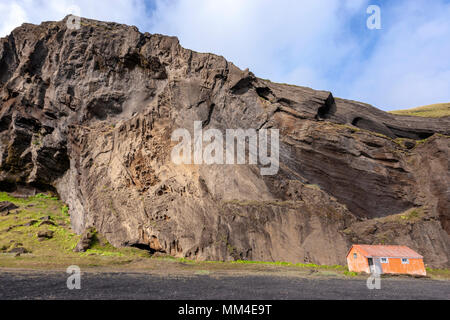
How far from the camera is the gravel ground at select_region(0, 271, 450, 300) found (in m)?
13.2

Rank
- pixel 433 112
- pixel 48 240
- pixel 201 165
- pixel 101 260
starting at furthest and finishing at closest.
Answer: pixel 433 112 < pixel 201 165 < pixel 48 240 < pixel 101 260

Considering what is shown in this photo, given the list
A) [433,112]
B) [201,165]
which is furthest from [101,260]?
[433,112]

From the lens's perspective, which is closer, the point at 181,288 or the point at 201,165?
the point at 181,288

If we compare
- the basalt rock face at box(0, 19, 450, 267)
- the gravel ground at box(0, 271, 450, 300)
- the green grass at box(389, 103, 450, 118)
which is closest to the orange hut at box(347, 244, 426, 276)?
the basalt rock face at box(0, 19, 450, 267)

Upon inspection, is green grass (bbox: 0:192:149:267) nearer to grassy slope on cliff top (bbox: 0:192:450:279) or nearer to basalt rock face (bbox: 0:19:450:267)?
grassy slope on cliff top (bbox: 0:192:450:279)

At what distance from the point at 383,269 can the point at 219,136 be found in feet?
68.9

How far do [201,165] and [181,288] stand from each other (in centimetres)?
1855

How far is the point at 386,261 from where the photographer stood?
80.5ft

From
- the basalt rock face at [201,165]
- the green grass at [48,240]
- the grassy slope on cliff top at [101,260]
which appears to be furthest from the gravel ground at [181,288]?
the basalt rock face at [201,165]

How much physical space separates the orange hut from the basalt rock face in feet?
9.97

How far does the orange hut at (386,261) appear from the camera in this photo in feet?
79.7

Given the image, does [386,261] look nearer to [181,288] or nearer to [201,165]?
[181,288]

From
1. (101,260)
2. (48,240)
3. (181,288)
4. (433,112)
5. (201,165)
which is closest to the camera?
(181,288)

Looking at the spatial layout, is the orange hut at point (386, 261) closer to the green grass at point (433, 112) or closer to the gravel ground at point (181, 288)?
the gravel ground at point (181, 288)
